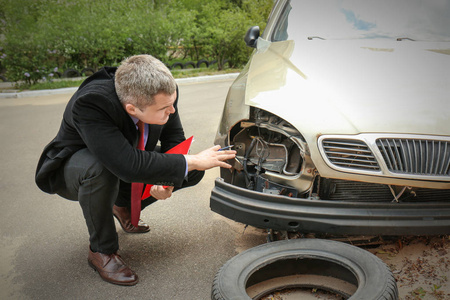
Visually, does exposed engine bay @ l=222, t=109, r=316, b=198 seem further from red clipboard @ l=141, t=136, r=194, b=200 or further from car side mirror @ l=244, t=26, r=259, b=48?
car side mirror @ l=244, t=26, r=259, b=48

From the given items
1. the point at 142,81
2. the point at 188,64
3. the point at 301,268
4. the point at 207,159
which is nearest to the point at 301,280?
the point at 301,268

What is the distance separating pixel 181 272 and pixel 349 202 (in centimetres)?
120

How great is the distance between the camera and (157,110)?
2.66 m

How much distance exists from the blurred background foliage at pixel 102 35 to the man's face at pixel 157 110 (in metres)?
9.06

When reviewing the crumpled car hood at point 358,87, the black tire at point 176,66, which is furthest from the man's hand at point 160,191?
the black tire at point 176,66

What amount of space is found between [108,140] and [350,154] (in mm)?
1414

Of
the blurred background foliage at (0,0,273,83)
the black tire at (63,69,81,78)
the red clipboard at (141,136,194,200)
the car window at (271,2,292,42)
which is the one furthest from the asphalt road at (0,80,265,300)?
the black tire at (63,69,81,78)

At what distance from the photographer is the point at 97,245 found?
9.57 feet

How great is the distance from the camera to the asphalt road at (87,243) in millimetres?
2812

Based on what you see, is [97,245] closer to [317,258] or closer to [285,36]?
[317,258]

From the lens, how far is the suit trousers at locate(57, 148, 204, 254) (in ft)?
9.02

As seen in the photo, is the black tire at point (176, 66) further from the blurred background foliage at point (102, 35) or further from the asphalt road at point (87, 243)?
the asphalt road at point (87, 243)

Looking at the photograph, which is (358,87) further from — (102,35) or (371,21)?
(102,35)

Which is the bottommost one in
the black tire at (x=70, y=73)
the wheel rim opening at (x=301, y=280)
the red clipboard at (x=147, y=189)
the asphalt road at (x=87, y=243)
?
the black tire at (x=70, y=73)
